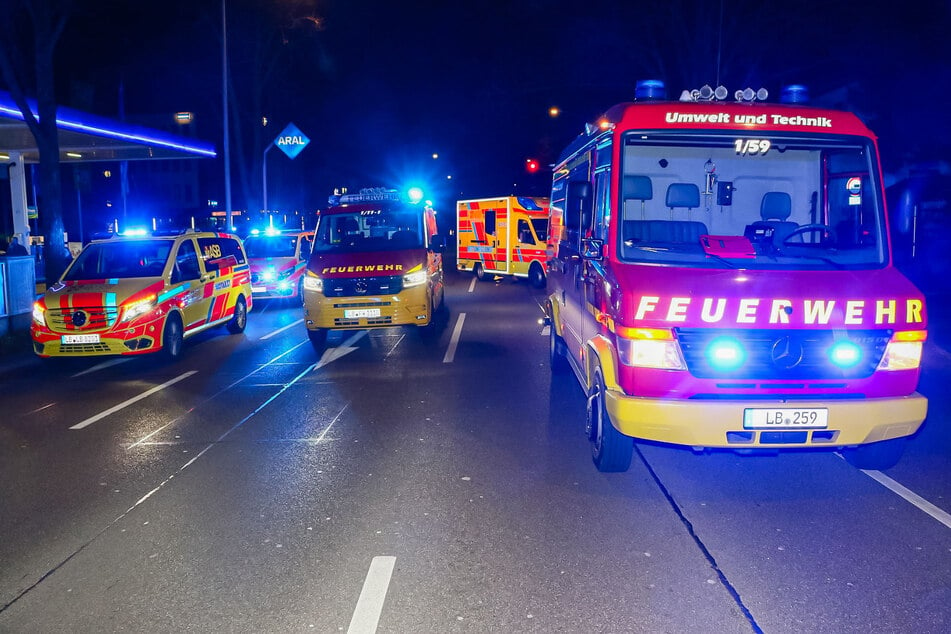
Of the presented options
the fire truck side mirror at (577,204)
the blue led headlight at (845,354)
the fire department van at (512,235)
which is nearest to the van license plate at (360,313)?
the fire truck side mirror at (577,204)

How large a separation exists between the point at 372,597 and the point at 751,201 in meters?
4.71

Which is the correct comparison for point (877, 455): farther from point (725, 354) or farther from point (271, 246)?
point (271, 246)

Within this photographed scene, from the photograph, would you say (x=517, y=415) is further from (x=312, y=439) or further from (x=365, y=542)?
(x=365, y=542)

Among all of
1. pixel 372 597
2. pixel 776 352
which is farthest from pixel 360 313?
pixel 372 597

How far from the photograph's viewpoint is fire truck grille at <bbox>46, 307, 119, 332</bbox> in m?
10.3

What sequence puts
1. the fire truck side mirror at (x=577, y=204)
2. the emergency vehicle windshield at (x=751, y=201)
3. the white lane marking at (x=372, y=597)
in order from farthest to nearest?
1. the fire truck side mirror at (x=577, y=204)
2. the emergency vehicle windshield at (x=751, y=201)
3. the white lane marking at (x=372, y=597)

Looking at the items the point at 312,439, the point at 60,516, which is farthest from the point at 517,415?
the point at 60,516

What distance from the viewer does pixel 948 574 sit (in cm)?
414

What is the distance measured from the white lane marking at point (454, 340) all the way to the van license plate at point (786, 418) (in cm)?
623

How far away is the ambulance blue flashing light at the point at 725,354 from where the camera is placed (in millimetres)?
5031

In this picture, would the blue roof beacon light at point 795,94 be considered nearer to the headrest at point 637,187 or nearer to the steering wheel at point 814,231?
the steering wheel at point 814,231

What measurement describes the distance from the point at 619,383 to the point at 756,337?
3.05 feet

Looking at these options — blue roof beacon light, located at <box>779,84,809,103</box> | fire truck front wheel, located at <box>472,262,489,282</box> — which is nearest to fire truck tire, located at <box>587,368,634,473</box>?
blue roof beacon light, located at <box>779,84,809,103</box>

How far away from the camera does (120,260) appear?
1154 cm
